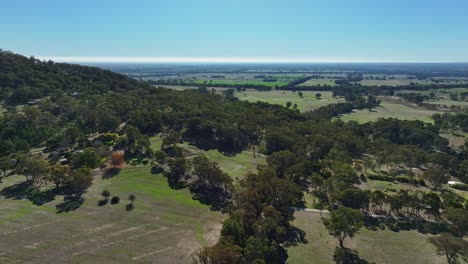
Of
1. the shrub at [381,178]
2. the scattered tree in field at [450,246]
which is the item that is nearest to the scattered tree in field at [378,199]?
the scattered tree in field at [450,246]

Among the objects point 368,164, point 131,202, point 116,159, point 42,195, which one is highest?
point 116,159

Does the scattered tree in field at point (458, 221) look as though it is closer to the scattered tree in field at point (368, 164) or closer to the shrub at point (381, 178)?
the shrub at point (381, 178)

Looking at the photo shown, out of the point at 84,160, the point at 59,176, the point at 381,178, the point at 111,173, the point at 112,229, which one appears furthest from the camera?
the point at 381,178

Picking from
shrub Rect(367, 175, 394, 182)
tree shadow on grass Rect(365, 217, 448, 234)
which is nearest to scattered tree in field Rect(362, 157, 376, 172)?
shrub Rect(367, 175, 394, 182)

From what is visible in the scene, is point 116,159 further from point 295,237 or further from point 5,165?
point 295,237

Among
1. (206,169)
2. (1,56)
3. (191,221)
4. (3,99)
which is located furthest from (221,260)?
(1,56)

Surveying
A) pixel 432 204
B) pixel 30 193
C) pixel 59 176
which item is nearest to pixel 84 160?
pixel 59 176
